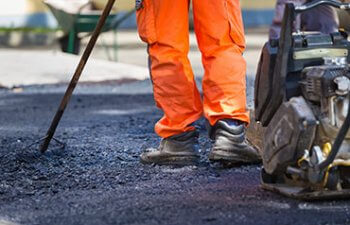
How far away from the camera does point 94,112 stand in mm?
7043

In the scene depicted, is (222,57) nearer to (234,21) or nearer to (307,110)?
(234,21)

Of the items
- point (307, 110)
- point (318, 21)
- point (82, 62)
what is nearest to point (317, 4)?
point (307, 110)

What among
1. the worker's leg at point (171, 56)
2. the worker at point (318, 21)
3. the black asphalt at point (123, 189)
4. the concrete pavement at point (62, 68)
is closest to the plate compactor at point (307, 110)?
the black asphalt at point (123, 189)

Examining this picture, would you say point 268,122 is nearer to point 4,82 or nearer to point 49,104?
point 49,104

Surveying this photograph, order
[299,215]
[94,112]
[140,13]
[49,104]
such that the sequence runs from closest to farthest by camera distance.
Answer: [299,215] → [140,13] → [94,112] → [49,104]

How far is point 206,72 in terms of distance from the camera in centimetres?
451

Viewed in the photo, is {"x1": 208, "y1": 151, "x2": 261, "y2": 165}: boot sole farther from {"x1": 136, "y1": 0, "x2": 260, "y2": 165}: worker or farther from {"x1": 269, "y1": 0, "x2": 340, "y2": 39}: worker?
{"x1": 269, "y1": 0, "x2": 340, "y2": 39}: worker

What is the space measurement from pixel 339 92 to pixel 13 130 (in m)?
2.92

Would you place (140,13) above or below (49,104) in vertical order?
above

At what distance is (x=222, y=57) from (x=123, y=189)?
806mm

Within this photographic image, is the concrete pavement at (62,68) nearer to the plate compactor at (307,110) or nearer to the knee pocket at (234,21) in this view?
the knee pocket at (234,21)

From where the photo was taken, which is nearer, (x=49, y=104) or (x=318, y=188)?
(x=318, y=188)

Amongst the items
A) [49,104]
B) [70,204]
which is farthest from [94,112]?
[70,204]

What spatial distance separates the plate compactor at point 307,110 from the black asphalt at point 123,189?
11cm
